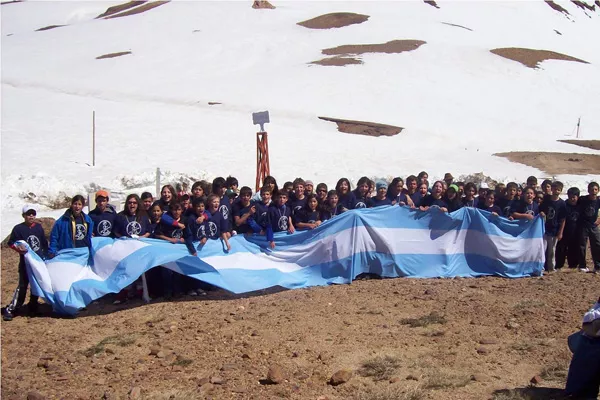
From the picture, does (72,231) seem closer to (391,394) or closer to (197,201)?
(197,201)

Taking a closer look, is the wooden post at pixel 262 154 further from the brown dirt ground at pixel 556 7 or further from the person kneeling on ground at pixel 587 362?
the brown dirt ground at pixel 556 7

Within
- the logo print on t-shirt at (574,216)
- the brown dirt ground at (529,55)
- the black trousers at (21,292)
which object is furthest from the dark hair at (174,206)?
the brown dirt ground at (529,55)

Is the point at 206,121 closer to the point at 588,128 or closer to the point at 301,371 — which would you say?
the point at 588,128

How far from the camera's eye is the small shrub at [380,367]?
5.85 metres

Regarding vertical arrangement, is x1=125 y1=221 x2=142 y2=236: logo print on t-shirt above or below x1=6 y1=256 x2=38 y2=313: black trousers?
above

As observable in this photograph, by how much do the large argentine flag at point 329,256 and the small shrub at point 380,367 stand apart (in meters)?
2.89

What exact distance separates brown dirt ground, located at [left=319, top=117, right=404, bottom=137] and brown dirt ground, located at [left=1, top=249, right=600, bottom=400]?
70.0 feet

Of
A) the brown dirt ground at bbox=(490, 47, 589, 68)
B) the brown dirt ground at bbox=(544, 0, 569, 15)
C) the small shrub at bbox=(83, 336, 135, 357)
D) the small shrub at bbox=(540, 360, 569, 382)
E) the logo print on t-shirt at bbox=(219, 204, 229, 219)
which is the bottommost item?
the small shrub at bbox=(540, 360, 569, 382)

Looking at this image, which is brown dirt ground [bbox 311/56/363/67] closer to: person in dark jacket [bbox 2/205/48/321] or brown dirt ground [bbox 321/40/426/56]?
brown dirt ground [bbox 321/40/426/56]

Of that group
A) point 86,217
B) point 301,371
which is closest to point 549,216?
point 301,371

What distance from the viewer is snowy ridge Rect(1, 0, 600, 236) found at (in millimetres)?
23062

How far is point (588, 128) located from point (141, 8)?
52.0 m

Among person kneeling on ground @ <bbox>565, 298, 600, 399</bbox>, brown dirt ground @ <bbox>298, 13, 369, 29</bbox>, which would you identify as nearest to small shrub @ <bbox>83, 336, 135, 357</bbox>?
person kneeling on ground @ <bbox>565, 298, 600, 399</bbox>

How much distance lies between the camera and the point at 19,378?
5918 mm
